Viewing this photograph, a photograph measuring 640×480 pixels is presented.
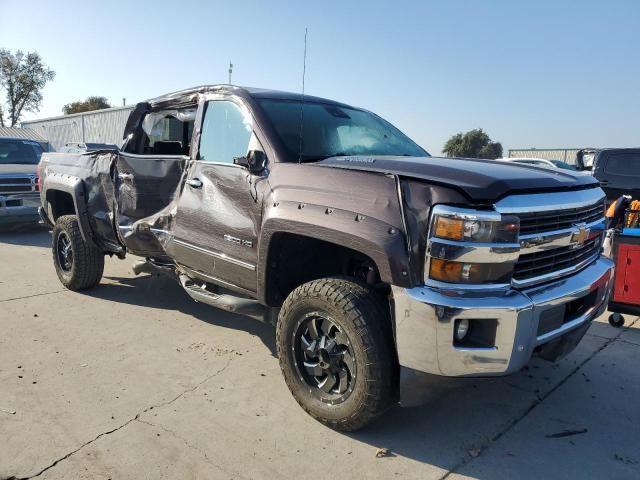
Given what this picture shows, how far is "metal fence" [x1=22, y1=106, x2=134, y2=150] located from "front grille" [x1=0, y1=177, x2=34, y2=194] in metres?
17.8

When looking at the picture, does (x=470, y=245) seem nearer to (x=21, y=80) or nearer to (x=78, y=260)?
(x=78, y=260)

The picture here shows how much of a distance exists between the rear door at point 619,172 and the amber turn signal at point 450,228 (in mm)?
7127

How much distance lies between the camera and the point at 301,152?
11.2 ft

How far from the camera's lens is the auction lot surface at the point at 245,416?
271cm

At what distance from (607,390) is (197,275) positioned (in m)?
3.10

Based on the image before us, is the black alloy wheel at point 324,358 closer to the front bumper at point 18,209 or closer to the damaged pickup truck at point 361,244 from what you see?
the damaged pickup truck at point 361,244

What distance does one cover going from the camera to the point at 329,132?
3.80 metres

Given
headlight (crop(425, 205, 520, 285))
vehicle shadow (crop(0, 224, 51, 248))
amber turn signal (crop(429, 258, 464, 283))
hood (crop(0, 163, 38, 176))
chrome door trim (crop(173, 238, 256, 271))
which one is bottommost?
vehicle shadow (crop(0, 224, 51, 248))

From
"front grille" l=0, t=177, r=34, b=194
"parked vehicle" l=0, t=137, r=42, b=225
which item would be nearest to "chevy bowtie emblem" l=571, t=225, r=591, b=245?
"parked vehicle" l=0, t=137, r=42, b=225

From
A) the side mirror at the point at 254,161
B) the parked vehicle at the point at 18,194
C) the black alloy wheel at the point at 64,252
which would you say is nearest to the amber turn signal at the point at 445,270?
the side mirror at the point at 254,161

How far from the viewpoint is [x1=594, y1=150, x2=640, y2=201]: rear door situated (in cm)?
842

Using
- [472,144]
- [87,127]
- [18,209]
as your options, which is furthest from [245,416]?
[472,144]

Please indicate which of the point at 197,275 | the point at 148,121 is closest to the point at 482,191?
the point at 197,275

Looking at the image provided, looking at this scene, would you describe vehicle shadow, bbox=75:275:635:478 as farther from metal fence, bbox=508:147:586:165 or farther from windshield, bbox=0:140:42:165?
metal fence, bbox=508:147:586:165
